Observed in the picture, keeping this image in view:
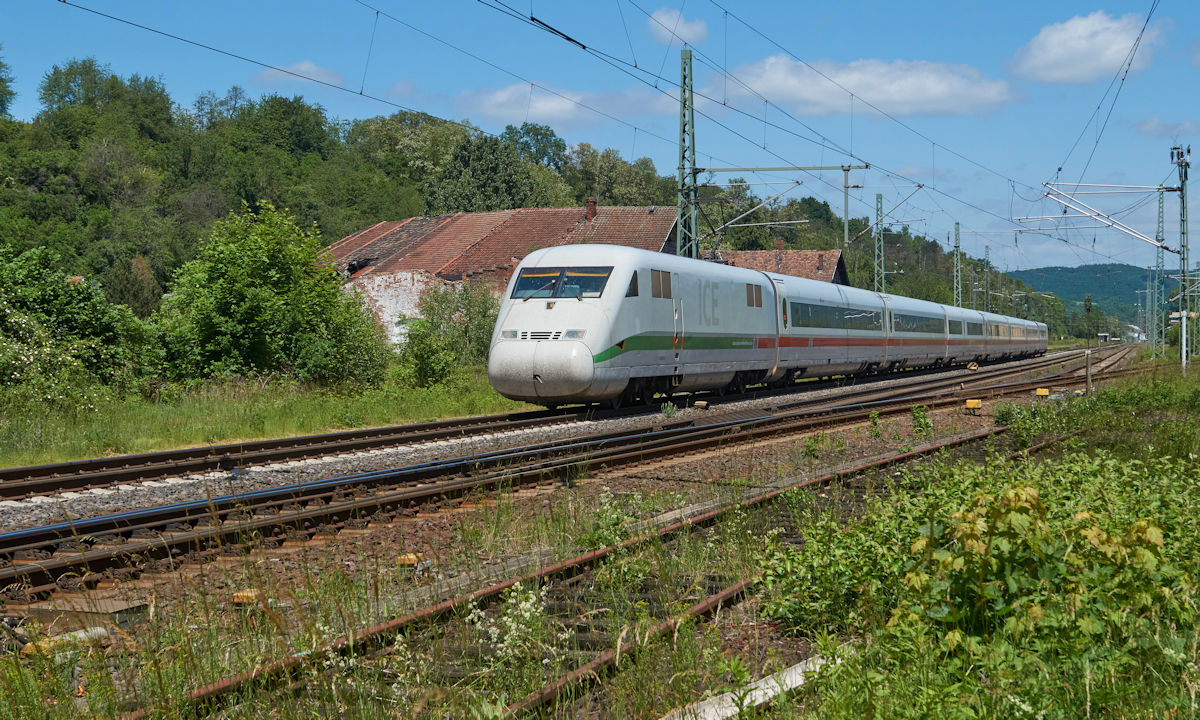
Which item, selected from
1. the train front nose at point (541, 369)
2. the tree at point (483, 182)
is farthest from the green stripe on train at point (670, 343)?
the tree at point (483, 182)

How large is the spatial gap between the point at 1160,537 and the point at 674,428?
10857mm

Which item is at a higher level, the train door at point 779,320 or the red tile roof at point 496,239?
the red tile roof at point 496,239

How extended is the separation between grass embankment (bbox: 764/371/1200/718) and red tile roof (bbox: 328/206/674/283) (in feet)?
116

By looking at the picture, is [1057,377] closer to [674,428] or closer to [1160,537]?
[674,428]

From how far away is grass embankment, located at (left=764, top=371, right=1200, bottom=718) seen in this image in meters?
3.65

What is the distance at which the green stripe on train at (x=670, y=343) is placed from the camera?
17.1 m

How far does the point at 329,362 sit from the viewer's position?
22922mm

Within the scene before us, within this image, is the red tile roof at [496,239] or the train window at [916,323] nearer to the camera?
the train window at [916,323]

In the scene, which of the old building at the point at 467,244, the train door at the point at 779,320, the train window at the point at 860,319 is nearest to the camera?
the train door at the point at 779,320

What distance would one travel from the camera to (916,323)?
38.6 metres

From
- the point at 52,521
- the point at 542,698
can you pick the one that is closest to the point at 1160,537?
the point at 542,698

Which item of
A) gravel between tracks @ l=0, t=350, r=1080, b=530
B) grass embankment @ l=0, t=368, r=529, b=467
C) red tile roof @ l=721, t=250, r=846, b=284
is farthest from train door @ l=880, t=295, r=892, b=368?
red tile roof @ l=721, t=250, r=846, b=284

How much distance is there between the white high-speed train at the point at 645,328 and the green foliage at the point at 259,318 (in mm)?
6737

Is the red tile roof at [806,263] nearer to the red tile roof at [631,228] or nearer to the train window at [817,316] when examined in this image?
the red tile roof at [631,228]
